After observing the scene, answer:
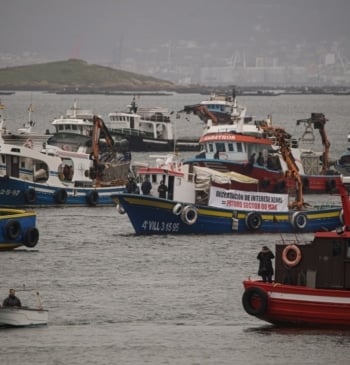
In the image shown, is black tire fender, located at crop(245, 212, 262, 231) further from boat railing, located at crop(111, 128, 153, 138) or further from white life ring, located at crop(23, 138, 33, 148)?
boat railing, located at crop(111, 128, 153, 138)

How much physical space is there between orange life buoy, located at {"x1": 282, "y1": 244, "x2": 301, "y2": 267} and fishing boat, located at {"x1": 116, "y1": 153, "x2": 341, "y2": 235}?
809 inches

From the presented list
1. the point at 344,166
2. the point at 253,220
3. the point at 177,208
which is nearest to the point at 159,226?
the point at 177,208

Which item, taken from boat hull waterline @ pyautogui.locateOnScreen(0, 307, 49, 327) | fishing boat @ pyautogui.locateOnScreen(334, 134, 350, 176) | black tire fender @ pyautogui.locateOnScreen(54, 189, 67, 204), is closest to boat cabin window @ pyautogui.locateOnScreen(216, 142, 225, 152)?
black tire fender @ pyautogui.locateOnScreen(54, 189, 67, 204)

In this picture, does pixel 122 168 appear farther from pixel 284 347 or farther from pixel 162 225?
pixel 284 347

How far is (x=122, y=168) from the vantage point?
8519cm

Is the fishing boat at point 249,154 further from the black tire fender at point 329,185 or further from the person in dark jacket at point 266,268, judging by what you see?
the person in dark jacket at point 266,268

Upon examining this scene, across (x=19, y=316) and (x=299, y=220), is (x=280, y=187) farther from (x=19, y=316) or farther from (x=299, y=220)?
(x=19, y=316)

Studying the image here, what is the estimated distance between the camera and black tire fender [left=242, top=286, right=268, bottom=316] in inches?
1667

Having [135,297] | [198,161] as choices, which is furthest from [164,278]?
[198,161]

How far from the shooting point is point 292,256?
42.5m

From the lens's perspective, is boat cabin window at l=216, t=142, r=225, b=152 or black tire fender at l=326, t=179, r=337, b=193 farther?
black tire fender at l=326, t=179, r=337, b=193

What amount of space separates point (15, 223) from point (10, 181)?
58.8 feet

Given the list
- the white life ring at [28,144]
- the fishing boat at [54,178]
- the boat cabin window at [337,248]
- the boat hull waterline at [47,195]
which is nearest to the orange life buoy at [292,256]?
the boat cabin window at [337,248]

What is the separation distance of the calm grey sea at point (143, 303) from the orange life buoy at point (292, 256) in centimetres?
182
